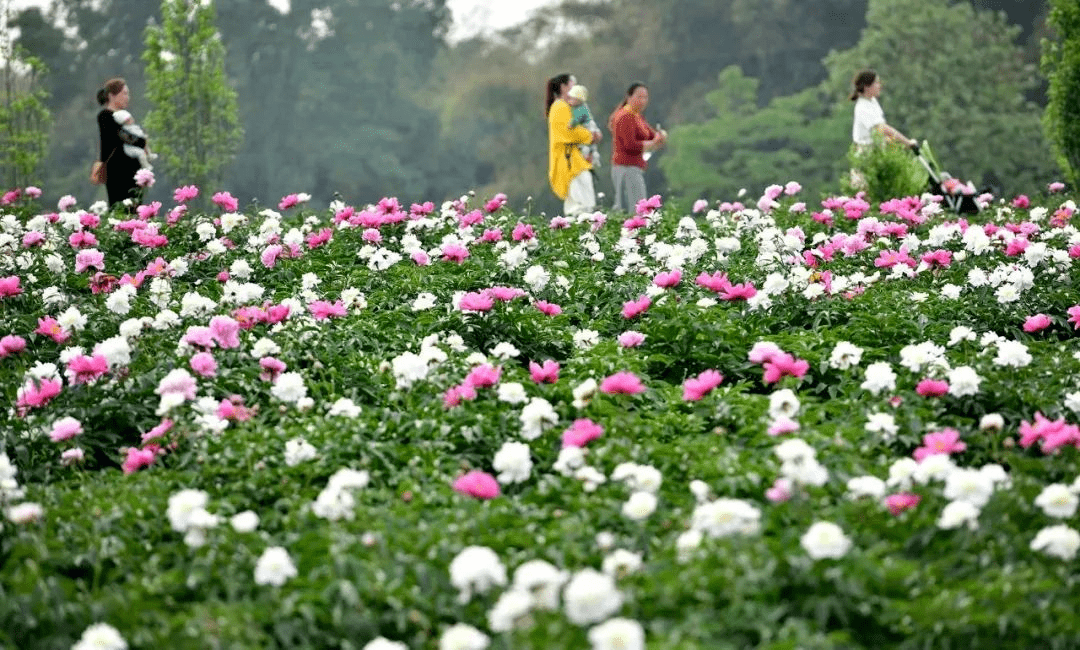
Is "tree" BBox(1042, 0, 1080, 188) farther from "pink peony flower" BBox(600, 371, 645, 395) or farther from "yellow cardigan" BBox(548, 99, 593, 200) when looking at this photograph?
"pink peony flower" BBox(600, 371, 645, 395)

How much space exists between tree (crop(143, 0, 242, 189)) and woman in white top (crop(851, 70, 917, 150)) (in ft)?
29.3

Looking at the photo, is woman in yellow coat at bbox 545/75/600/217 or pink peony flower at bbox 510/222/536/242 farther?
woman in yellow coat at bbox 545/75/600/217

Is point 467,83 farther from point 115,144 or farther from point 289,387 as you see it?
point 289,387

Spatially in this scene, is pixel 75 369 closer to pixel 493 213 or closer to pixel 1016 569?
pixel 1016 569

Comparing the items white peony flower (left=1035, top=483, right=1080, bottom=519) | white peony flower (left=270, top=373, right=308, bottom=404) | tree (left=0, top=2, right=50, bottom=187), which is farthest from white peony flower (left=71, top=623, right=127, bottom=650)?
tree (left=0, top=2, right=50, bottom=187)

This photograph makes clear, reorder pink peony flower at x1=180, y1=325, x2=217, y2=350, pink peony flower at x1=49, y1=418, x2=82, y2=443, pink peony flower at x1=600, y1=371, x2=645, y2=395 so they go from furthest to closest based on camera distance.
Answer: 1. pink peony flower at x1=180, y1=325, x2=217, y2=350
2. pink peony flower at x1=49, y1=418, x2=82, y2=443
3. pink peony flower at x1=600, y1=371, x2=645, y2=395

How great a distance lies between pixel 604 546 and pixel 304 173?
101 ft

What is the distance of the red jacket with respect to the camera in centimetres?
1048

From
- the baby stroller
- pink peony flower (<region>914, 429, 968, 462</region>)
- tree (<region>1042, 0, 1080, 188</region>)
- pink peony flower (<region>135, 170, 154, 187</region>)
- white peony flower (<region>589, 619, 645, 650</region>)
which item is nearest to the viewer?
white peony flower (<region>589, 619, 645, 650</region>)

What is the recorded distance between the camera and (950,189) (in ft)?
31.4

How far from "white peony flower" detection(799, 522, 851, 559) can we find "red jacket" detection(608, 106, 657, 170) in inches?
314

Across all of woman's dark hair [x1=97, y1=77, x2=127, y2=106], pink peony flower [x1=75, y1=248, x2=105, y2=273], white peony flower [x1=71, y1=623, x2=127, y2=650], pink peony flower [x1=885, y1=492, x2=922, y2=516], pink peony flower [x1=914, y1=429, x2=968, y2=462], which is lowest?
pink peony flower [x1=885, y1=492, x2=922, y2=516]

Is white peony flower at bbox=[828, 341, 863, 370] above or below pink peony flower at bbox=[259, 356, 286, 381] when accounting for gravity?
below

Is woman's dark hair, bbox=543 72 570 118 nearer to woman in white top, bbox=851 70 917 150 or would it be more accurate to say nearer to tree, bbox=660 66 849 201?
woman in white top, bbox=851 70 917 150
